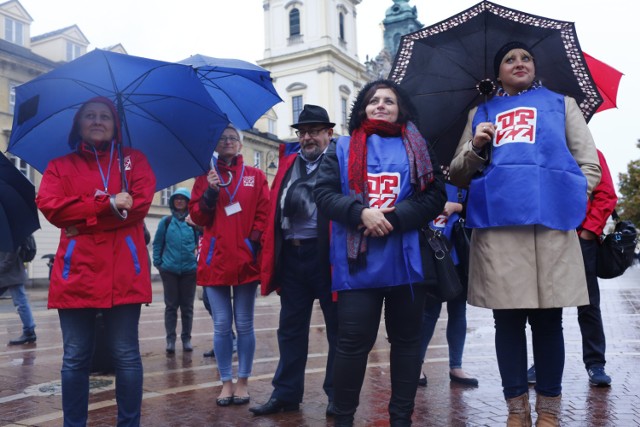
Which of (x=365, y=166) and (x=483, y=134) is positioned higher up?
(x=483, y=134)

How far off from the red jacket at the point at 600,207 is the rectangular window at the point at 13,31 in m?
33.3

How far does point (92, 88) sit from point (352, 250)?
6.41ft

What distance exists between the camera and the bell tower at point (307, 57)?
54.1 m

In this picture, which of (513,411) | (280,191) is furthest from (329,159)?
(513,411)

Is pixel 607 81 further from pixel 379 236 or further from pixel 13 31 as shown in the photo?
pixel 13 31

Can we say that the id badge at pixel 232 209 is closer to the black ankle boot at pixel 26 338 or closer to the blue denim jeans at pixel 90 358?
the blue denim jeans at pixel 90 358

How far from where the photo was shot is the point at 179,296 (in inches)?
339

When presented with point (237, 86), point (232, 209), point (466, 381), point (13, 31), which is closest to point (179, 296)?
point (232, 209)

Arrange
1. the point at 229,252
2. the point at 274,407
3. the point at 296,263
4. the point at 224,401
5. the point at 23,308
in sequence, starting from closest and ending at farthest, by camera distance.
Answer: the point at 274,407 < the point at 296,263 < the point at 224,401 < the point at 229,252 < the point at 23,308

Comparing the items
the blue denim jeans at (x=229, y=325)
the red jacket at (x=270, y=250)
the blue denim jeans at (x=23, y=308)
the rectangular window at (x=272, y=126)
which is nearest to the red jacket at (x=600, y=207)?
the red jacket at (x=270, y=250)

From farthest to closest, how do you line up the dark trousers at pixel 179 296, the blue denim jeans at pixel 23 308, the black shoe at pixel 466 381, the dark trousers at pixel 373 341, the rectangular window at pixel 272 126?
the rectangular window at pixel 272 126
the blue denim jeans at pixel 23 308
the dark trousers at pixel 179 296
the black shoe at pixel 466 381
the dark trousers at pixel 373 341

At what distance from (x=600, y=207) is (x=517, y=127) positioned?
1.35m

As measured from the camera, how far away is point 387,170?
397 centimetres

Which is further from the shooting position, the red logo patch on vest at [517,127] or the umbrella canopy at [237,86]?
the umbrella canopy at [237,86]
